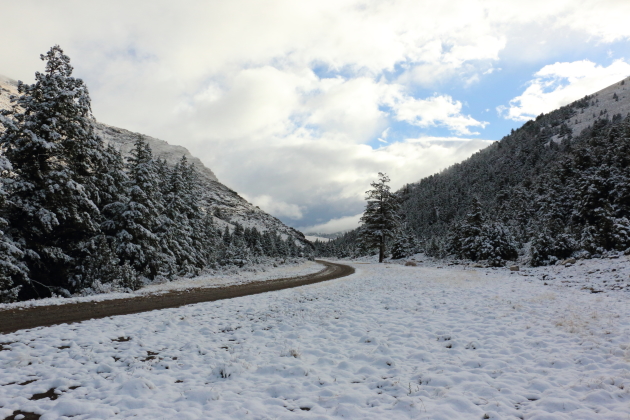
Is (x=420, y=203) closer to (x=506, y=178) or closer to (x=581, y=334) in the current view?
(x=506, y=178)

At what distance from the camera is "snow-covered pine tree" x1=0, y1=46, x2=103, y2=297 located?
15555mm

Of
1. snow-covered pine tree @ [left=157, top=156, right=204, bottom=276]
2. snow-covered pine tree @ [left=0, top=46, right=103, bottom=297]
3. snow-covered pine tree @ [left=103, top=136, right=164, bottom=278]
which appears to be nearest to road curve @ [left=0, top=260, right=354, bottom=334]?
snow-covered pine tree @ [left=0, top=46, right=103, bottom=297]

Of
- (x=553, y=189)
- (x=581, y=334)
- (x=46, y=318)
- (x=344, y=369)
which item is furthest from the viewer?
(x=553, y=189)

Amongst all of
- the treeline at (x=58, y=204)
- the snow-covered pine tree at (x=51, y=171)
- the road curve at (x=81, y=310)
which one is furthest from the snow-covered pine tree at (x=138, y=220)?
the road curve at (x=81, y=310)

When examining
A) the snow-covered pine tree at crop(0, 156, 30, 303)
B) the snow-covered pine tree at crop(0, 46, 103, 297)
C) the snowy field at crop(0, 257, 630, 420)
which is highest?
the snow-covered pine tree at crop(0, 46, 103, 297)

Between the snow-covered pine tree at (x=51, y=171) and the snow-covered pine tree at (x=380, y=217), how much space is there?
32976 millimetres

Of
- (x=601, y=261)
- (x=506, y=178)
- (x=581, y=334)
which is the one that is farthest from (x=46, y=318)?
(x=506, y=178)

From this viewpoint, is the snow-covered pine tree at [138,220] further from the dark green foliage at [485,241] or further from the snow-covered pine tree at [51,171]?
the dark green foliage at [485,241]

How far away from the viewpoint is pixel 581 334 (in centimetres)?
784

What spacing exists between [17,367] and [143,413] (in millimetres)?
3425

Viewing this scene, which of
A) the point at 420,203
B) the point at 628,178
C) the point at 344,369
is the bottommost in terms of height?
the point at 344,369

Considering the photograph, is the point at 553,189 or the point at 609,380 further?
the point at 553,189

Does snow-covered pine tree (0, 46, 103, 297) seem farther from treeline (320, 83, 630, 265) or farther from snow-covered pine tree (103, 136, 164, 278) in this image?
treeline (320, 83, 630, 265)

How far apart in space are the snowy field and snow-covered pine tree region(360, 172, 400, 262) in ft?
103
